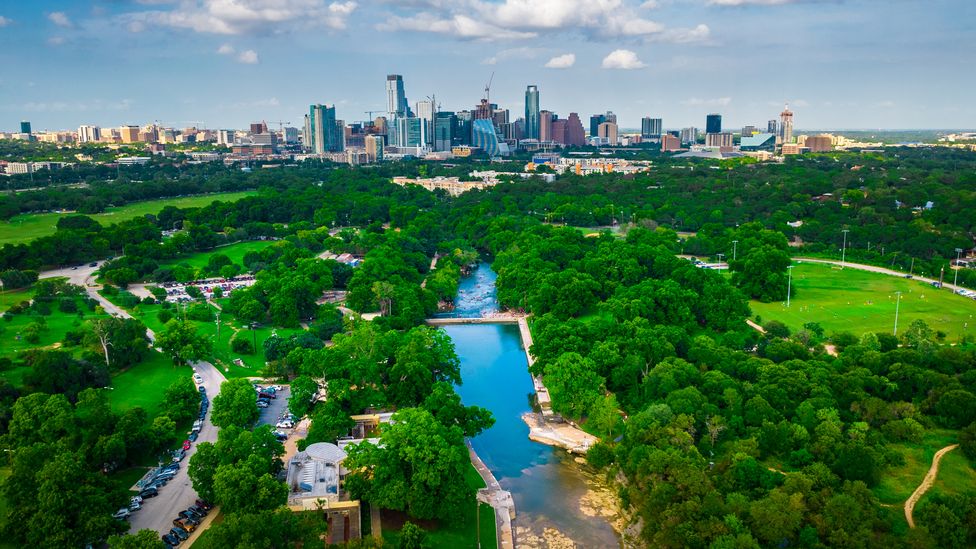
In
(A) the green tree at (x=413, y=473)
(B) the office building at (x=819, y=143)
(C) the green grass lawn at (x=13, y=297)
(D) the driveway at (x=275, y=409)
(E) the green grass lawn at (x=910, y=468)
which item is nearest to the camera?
(A) the green tree at (x=413, y=473)

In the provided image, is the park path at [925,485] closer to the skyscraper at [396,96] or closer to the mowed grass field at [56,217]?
the mowed grass field at [56,217]

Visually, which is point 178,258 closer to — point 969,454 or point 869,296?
point 869,296

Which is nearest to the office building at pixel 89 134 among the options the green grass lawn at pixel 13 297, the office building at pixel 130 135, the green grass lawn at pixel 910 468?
the office building at pixel 130 135

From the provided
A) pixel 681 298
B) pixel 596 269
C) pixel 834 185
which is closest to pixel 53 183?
pixel 596 269

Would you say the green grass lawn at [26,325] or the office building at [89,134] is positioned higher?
the office building at [89,134]

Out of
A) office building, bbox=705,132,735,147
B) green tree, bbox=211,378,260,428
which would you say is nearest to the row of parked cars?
green tree, bbox=211,378,260,428

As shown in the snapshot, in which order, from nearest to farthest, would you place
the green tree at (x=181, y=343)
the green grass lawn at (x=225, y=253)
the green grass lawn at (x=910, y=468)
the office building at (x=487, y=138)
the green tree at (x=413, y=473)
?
the green tree at (x=413, y=473), the green grass lawn at (x=910, y=468), the green tree at (x=181, y=343), the green grass lawn at (x=225, y=253), the office building at (x=487, y=138)

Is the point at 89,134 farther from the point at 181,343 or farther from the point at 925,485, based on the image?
the point at 925,485
